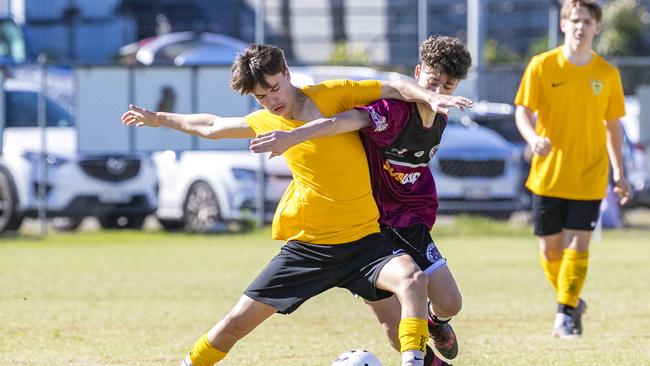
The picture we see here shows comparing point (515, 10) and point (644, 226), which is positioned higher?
point (515, 10)

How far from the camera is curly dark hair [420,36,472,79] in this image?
6.07m

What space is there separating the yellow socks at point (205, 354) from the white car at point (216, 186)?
420 inches

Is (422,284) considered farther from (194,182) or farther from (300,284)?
(194,182)

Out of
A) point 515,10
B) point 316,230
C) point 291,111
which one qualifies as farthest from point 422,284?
point 515,10

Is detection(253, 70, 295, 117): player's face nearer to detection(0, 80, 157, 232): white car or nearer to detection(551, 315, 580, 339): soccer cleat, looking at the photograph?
detection(551, 315, 580, 339): soccer cleat

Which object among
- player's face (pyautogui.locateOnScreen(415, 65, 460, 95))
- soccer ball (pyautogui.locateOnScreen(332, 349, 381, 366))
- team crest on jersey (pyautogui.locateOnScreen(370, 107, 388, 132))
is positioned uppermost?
player's face (pyautogui.locateOnScreen(415, 65, 460, 95))

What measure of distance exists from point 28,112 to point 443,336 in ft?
37.0

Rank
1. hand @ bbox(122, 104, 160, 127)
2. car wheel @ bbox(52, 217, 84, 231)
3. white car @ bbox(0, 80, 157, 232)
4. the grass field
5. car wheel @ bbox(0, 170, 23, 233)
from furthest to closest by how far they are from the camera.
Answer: car wheel @ bbox(52, 217, 84, 231)
white car @ bbox(0, 80, 157, 232)
car wheel @ bbox(0, 170, 23, 233)
the grass field
hand @ bbox(122, 104, 160, 127)

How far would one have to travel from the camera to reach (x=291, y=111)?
19.6ft

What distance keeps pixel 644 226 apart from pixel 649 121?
1.53 m

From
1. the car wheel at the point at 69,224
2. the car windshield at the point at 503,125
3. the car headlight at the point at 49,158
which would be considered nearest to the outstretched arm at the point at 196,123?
the car headlight at the point at 49,158

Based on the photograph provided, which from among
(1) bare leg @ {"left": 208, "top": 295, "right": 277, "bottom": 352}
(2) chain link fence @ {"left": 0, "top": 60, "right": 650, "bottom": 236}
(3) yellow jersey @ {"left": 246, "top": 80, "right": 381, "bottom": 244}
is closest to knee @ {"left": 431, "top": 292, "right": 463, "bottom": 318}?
(3) yellow jersey @ {"left": 246, "top": 80, "right": 381, "bottom": 244}

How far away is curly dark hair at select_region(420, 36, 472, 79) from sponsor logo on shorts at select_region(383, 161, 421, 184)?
0.53 meters

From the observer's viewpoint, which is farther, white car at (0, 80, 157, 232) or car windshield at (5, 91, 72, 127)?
car windshield at (5, 91, 72, 127)
